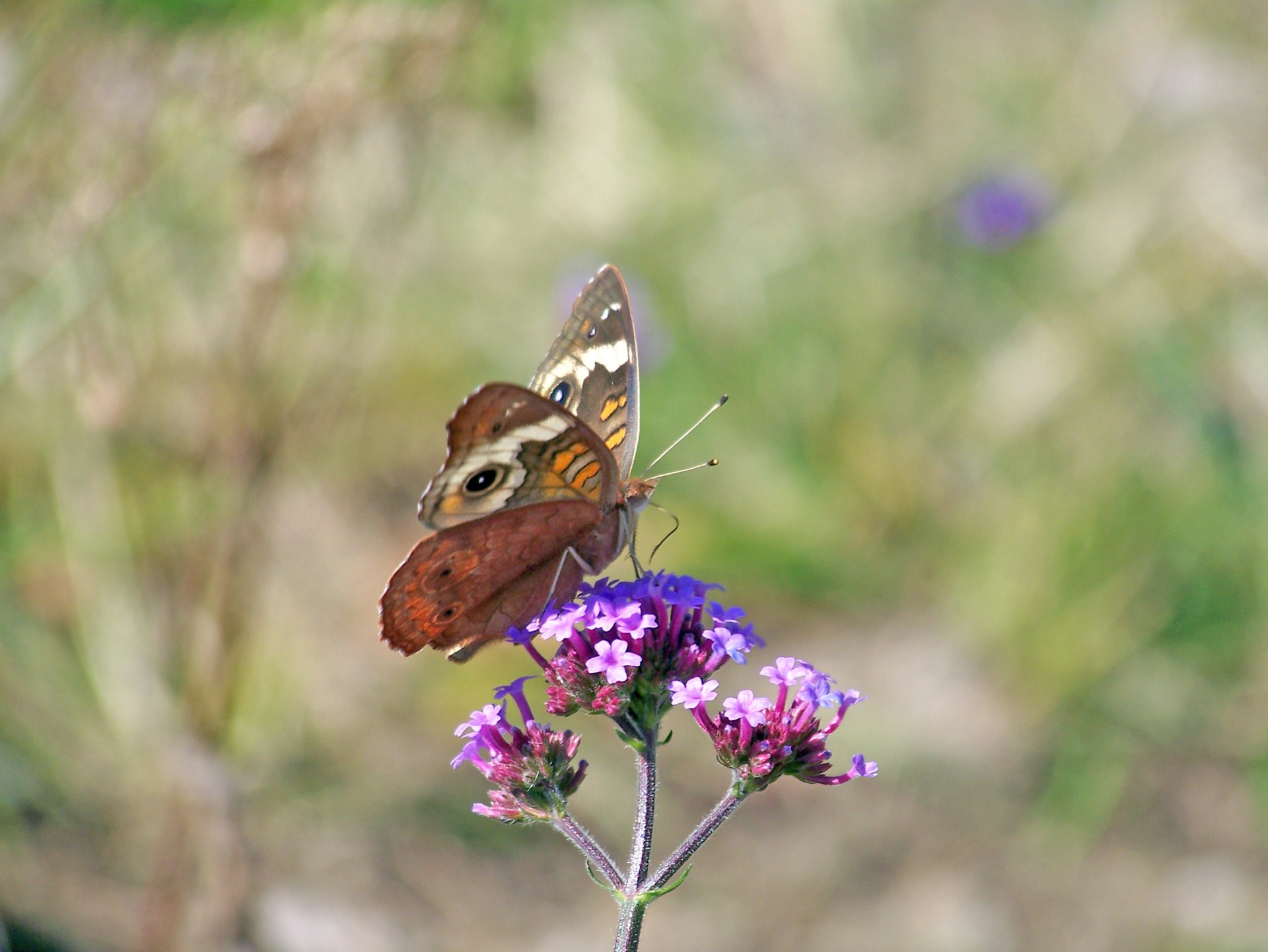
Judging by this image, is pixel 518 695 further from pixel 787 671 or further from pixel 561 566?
pixel 787 671

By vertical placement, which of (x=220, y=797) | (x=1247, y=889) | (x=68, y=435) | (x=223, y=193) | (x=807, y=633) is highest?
(x=223, y=193)

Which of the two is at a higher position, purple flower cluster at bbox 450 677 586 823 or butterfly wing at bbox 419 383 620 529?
butterfly wing at bbox 419 383 620 529

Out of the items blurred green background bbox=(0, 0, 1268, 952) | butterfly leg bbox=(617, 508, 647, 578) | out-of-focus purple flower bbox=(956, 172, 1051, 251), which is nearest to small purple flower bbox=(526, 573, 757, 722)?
butterfly leg bbox=(617, 508, 647, 578)

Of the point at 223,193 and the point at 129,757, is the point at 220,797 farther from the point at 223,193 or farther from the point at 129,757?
the point at 223,193

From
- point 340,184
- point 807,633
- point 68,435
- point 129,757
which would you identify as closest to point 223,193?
point 340,184

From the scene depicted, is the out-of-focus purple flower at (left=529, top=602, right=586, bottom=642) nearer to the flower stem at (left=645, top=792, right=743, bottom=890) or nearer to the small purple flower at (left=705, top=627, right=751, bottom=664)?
the small purple flower at (left=705, top=627, right=751, bottom=664)

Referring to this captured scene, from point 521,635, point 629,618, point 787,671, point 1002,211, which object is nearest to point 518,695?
point 521,635
